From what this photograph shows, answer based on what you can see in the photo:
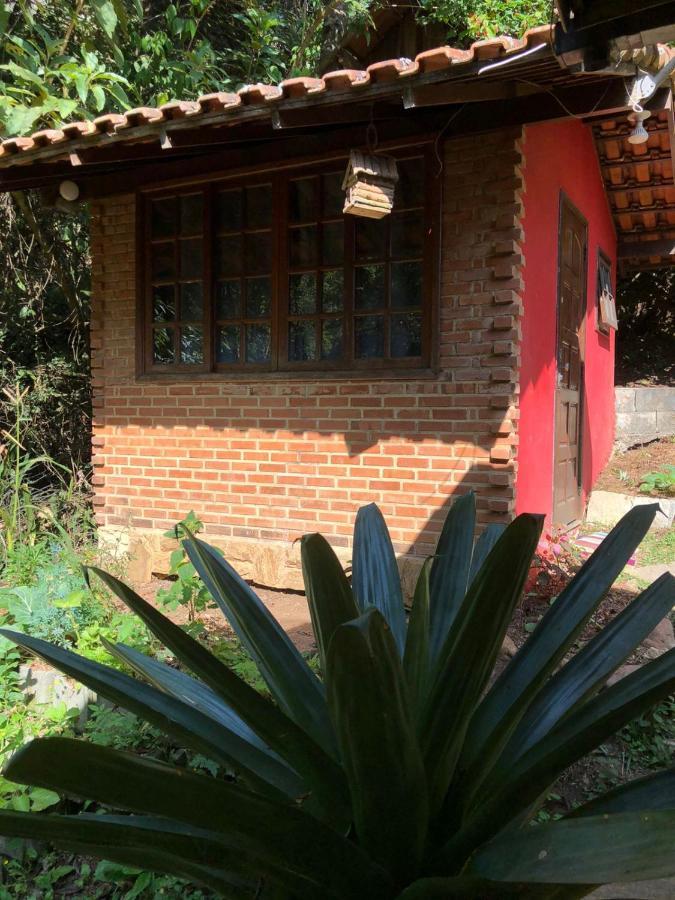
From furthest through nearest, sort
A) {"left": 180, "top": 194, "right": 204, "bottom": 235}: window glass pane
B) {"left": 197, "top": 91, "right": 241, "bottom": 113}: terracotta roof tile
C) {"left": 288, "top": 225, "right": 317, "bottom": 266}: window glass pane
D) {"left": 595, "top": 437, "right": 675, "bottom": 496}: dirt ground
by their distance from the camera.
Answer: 1. {"left": 595, "top": 437, "right": 675, "bottom": 496}: dirt ground
2. {"left": 180, "top": 194, "right": 204, "bottom": 235}: window glass pane
3. {"left": 288, "top": 225, "right": 317, "bottom": 266}: window glass pane
4. {"left": 197, "top": 91, "right": 241, "bottom": 113}: terracotta roof tile

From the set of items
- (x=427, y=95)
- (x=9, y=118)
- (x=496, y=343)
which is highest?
(x=9, y=118)

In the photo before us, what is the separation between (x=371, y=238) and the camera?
4.73 metres

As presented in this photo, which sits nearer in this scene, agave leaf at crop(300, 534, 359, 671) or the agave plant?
the agave plant

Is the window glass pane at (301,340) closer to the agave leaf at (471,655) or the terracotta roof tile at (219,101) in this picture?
the terracotta roof tile at (219,101)

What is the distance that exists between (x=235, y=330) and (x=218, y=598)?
4064 millimetres

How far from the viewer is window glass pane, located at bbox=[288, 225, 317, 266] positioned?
494 cm

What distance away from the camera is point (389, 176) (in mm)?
4059

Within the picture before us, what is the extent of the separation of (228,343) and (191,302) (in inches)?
18.7

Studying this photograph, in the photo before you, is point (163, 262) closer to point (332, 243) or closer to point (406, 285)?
point (332, 243)

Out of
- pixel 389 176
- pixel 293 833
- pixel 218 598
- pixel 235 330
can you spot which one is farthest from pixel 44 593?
pixel 293 833

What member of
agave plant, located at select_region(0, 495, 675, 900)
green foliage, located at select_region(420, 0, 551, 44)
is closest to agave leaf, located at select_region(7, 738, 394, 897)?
agave plant, located at select_region(0, 495, 675, 900)

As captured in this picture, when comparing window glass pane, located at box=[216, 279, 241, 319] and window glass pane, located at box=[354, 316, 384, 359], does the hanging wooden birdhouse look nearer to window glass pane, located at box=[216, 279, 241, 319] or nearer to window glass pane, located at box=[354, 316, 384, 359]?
window glass pane, located at box=[354, 316, 384, 359]

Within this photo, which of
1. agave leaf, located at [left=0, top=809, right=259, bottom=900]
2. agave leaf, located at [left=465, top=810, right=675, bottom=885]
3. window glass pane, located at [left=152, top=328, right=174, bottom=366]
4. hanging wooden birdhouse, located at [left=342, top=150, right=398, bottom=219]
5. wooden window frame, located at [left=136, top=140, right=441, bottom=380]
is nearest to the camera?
agave leaf, located at [left=465, top=810, right=675, bottom=885]

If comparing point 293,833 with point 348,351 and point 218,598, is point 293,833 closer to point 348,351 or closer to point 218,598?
point 218,598
